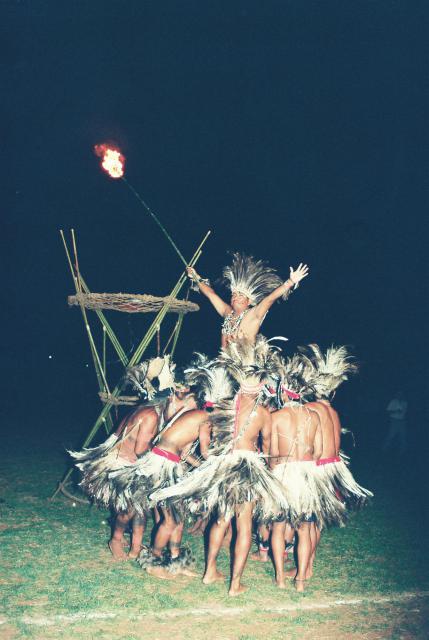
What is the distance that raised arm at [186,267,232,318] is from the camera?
5840 mm

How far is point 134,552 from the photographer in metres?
4.93

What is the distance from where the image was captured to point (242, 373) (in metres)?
4.48

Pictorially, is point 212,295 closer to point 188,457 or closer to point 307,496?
point 188,457

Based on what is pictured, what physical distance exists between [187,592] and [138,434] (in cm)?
138

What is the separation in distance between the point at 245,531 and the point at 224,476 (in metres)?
0.48

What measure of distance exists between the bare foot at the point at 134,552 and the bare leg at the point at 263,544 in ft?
3.45

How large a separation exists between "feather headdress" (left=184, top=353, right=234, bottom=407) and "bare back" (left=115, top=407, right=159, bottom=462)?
54 centimetres

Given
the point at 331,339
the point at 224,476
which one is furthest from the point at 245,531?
the point at 331,339

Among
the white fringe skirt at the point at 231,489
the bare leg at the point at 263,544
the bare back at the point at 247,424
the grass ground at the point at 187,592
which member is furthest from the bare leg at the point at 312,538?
the bare back at the point at 247,424

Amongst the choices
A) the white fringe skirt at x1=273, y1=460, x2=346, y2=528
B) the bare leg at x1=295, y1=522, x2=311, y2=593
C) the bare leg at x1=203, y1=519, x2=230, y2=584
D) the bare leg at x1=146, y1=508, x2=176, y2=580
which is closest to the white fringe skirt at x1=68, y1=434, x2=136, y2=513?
the bare leg at x1=146, y1=508, x2=176, y2=580

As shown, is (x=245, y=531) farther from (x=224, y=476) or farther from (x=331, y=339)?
(x=331, y=339)

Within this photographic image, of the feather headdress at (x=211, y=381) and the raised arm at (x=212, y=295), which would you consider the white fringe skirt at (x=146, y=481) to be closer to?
the feather headdress at (x=211, y=381)

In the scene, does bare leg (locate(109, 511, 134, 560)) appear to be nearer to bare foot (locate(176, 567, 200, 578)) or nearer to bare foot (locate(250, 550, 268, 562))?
bare foot (locate(176, 567, 200, 578))

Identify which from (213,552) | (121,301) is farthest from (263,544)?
(121,301)
